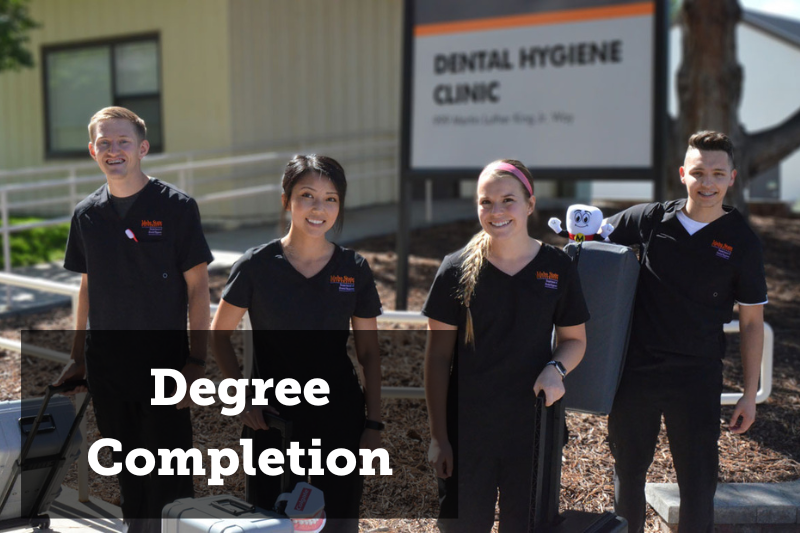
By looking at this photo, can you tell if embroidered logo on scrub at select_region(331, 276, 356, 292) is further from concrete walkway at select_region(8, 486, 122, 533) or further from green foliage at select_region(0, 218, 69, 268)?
green foliage at select_region(0, 218, 69, 268)

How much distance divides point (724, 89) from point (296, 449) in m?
6.55

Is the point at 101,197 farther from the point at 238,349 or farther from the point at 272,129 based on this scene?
the point at 272,129

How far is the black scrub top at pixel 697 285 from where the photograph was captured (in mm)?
3143

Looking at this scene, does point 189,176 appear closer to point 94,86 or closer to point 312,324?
point 94,86

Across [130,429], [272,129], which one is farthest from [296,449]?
[272,129]

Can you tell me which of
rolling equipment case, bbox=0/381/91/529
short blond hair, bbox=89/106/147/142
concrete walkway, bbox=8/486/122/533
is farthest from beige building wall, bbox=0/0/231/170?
short blond hair, bbox=89/106/147/142

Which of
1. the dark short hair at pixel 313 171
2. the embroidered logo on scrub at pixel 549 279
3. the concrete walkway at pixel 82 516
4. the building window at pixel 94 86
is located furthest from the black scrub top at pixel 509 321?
the building window at pixel 94 86

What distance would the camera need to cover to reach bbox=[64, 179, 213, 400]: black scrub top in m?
3.20

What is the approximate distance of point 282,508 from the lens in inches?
105

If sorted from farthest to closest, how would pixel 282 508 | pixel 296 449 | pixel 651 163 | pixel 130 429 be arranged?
pixel 651 163 < pixel 130 429 < pixel 296 449 < pixel 282 508

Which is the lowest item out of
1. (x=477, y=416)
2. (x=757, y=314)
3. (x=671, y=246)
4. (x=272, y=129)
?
(x=477, y=416)

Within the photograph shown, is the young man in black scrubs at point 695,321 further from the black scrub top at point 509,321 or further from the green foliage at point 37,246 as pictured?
the green foliage at point 37,246

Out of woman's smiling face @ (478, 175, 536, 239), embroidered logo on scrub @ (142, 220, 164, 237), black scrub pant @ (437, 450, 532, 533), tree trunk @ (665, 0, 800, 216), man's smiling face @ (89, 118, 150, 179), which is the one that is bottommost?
black scrub pant @ (437, 450, 532, 533)

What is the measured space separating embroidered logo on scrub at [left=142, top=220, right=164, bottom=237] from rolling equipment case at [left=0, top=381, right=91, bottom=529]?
712 millimetres
